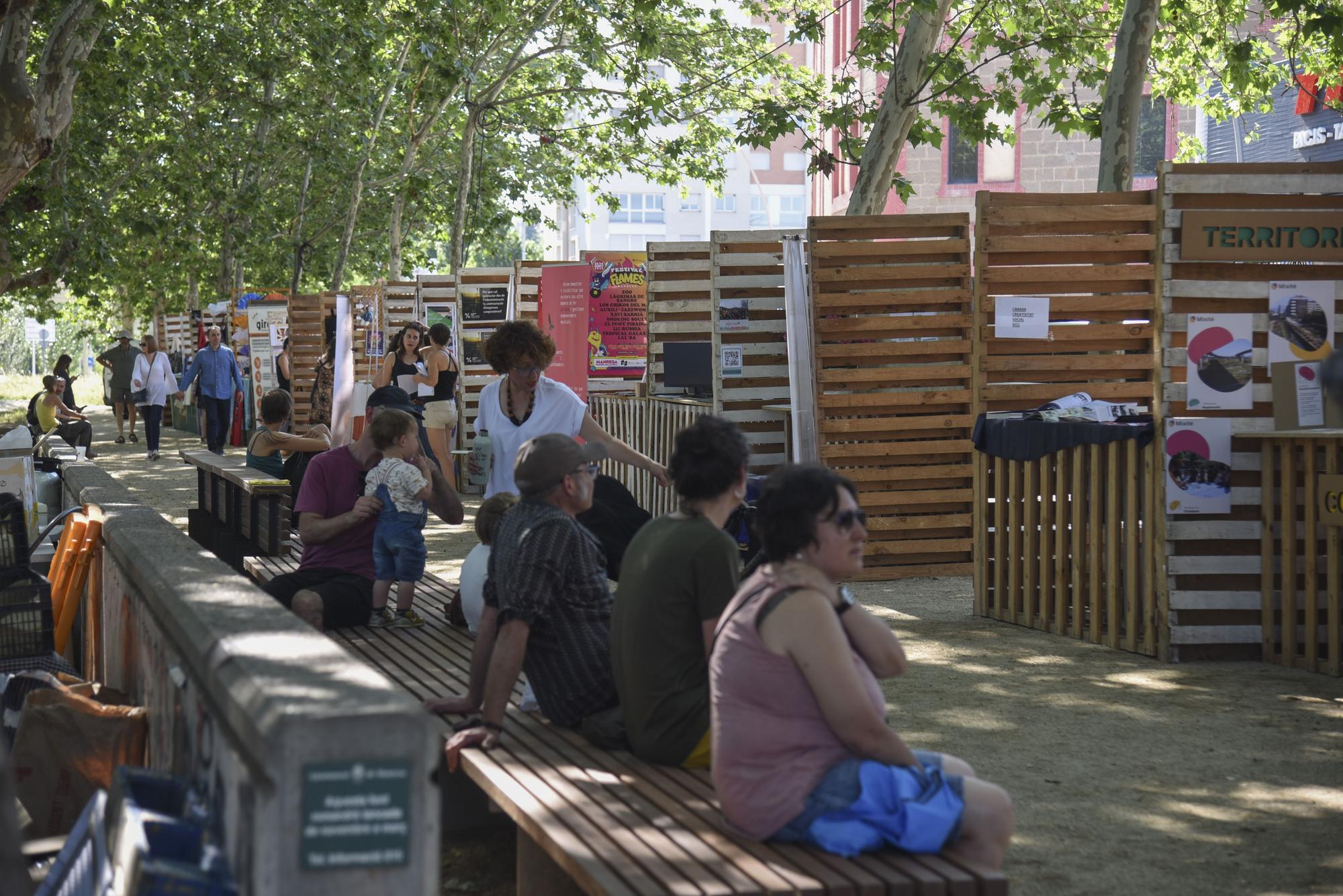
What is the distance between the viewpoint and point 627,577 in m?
4.40

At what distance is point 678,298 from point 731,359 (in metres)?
2.66

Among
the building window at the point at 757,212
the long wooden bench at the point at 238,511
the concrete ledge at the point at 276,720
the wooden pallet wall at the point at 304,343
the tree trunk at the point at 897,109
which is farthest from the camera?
the building window at the point at 757,212

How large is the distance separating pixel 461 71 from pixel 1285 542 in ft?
55.7

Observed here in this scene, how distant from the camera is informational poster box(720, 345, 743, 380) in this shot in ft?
42.3

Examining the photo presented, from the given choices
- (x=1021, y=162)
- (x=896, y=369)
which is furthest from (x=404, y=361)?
(x=1021, y=162)

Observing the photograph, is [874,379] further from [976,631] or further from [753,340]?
[976,631]

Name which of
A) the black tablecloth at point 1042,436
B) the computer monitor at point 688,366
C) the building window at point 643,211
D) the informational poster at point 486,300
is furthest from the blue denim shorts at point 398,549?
the building window at point 643,211

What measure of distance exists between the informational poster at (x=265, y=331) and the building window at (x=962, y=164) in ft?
60.2

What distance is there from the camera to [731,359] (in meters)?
12.9

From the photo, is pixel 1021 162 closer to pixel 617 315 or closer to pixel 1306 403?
pixel 617 315

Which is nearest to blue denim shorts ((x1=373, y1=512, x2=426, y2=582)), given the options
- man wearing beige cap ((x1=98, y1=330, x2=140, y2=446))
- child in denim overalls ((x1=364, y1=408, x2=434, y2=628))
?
child in denim overalls ((x1=364, y1=408, x2=434, y2=628))

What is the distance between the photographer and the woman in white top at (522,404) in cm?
697

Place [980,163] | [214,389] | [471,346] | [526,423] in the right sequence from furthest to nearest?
[980,163] < [214,389] < [471,346] < [526,423]

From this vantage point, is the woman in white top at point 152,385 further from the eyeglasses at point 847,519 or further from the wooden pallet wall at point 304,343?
the eyeglasses at point 847,519
